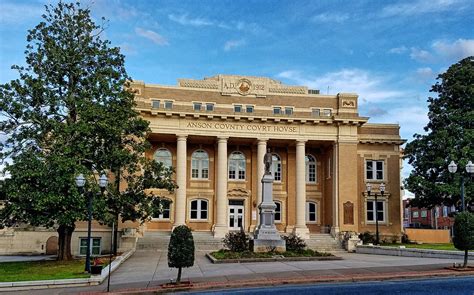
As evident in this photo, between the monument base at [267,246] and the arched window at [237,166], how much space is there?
1806cm

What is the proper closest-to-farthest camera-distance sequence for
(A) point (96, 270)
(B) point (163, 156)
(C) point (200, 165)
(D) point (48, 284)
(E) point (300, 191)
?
(D) point (48, 284) < (A) point (96, 270) < (E) point (300, 191) < (B) point (163, 156) < (C) point (200, 165)

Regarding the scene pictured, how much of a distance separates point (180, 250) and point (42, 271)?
28.6ft

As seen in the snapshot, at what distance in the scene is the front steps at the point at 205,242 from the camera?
123 feet

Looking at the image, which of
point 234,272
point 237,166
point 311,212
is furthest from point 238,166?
point 234,272

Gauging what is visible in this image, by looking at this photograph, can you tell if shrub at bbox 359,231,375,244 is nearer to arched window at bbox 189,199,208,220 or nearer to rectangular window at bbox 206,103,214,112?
arched window at bbox 189,199,208,220

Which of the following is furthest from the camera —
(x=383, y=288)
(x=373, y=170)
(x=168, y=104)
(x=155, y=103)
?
(x=373, y=170)

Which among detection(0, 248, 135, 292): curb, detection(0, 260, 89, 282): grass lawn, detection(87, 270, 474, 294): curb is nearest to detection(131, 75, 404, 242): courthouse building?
detection(0, 260, 89, 282): grass lawn

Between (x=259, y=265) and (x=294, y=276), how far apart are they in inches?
191

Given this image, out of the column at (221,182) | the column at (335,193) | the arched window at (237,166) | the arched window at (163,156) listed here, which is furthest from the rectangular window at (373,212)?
the arched window at (163,156)

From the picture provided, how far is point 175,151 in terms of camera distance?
148 ft

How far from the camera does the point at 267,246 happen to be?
90.5 ft

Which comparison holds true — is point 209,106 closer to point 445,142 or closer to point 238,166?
point 238,166

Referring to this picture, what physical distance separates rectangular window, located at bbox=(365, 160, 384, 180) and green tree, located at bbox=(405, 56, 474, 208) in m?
6.05

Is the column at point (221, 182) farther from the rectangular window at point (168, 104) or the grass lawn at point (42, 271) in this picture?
the grass lawn at point (42, 271)
